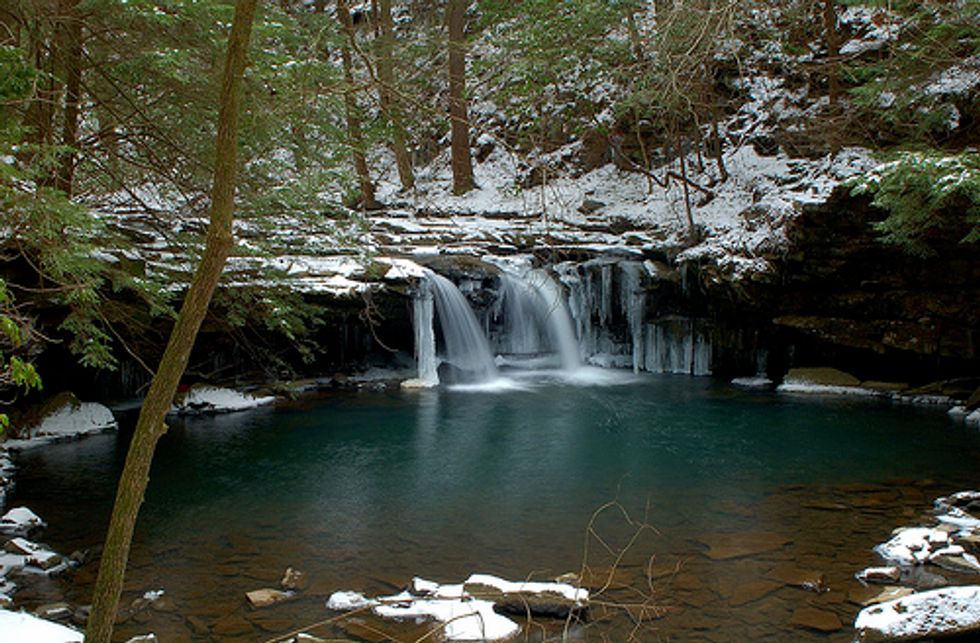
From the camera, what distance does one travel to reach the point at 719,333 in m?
14.5

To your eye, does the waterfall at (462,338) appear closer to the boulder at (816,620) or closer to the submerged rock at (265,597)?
the submerged rock at (265,597)

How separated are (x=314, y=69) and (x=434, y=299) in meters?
8.43

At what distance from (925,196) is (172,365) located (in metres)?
10.7

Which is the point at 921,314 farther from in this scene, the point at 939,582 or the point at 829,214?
the point at 939,582

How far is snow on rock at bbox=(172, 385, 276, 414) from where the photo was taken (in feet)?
36.9

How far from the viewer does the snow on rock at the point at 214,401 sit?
36.9 ft

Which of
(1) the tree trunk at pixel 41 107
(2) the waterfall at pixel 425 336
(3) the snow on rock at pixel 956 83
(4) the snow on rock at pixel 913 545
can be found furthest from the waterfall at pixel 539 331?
(1) the tree trunk at pixel 41 107

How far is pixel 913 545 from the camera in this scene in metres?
5.26

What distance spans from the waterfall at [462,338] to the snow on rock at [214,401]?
409 centimetres

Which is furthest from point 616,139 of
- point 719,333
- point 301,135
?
point 301,135

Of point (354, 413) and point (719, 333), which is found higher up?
point (719, 333)

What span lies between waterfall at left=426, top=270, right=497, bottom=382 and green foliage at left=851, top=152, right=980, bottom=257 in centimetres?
761

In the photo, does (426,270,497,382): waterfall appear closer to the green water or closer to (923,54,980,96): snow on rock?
the green water

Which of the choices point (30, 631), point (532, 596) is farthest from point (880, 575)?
point (30, 631)
